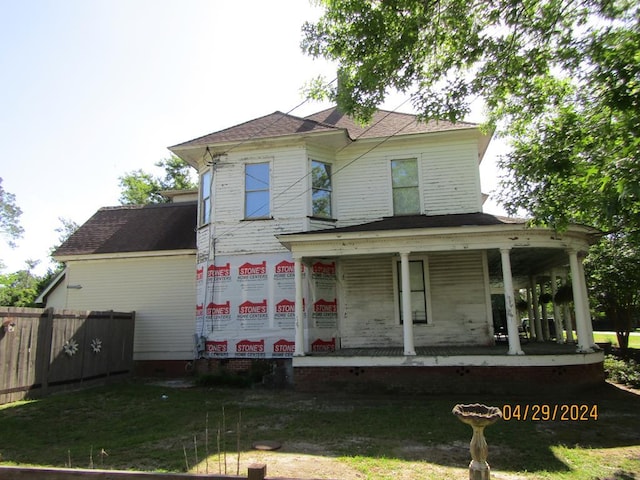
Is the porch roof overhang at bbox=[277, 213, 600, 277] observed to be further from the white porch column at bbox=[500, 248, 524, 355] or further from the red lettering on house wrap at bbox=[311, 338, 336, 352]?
the red lettering on house wrap at bbox=[311, 338, 336, 352]

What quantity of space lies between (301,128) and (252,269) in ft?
14.8

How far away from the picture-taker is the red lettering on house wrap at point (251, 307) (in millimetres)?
12844

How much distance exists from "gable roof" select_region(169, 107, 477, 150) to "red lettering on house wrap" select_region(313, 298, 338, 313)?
4998 mm

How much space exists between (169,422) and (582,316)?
30.6 ft

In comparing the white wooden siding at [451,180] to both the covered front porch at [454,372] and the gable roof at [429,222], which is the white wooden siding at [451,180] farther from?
the covered front porch at [454,372]

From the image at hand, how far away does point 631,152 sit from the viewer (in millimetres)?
5957

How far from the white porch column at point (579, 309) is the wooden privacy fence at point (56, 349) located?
12.5 m

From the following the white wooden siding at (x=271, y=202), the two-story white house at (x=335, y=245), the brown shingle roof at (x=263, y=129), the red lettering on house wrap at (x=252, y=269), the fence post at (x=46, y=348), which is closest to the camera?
the fence post at (x=46, y=348)

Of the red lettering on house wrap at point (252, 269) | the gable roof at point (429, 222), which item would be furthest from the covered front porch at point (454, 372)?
the red lettering on house wrap at point (252, 269)

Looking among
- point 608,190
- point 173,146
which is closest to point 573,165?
point 608,190

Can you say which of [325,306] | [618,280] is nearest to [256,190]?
[325,306]

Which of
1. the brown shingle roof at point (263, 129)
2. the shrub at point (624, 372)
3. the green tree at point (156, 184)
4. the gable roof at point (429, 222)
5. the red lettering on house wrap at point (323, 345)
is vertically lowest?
the shrub at point (624, 372)

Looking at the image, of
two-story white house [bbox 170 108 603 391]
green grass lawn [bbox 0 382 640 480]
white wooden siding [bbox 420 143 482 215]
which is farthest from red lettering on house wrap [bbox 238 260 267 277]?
white wooden siding [bbox 420 143 482 215]
